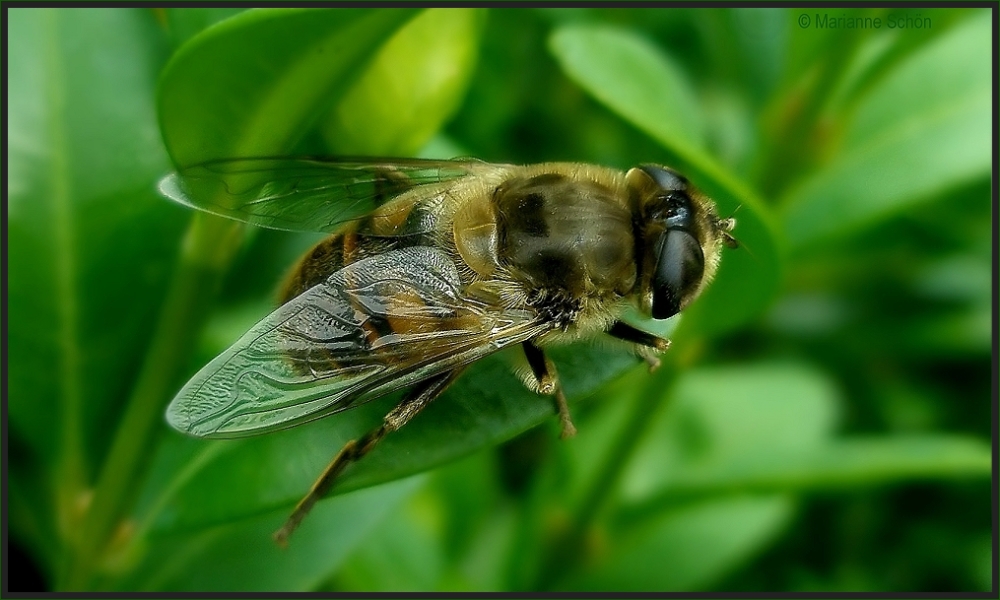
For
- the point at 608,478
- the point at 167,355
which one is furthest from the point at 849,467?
the point at 167,355

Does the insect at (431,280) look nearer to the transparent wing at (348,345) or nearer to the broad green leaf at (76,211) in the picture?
the transparent wing at (348,345)

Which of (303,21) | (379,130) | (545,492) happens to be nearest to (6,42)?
(379,130)

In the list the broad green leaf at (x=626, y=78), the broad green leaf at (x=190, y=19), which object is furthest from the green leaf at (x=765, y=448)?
the broad green leaf at (x=190, y=19)

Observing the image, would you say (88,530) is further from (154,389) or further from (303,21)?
(303,21)

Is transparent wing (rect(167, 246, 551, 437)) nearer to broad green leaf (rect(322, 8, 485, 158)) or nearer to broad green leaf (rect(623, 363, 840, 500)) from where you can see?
broad green leaf (rect(322, 8, 485, 158))

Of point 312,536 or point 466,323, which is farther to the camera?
point 312,536

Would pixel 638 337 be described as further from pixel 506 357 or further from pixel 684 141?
pixel 684 141
